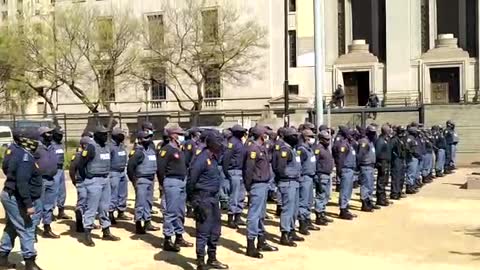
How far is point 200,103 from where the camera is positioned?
4644cm

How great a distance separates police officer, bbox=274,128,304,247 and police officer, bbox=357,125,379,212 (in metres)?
4.30

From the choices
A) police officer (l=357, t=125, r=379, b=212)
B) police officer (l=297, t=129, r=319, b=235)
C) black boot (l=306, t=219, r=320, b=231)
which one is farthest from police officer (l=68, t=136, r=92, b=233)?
police officer (l=357, t=125, r=379, b=212)

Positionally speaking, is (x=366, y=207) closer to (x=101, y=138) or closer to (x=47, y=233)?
(x=101, y=138)

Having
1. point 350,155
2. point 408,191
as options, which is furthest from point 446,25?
point 350,155

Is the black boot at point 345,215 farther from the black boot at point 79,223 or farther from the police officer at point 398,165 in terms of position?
the black boot at point 79,223

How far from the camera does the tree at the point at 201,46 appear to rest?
45.8m

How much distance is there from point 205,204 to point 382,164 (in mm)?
8202

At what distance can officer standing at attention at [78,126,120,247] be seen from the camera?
39.5 ft

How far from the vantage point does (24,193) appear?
9.52 m

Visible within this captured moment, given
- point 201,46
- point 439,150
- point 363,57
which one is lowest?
point 439,150

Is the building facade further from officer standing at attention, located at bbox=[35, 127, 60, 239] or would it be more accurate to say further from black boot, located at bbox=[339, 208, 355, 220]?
officer standing at attention, located at bbox=[35, 127, 60, 239]

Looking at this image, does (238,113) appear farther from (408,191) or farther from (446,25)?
(408,191)

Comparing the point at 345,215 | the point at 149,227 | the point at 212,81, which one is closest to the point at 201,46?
the point at 212,81

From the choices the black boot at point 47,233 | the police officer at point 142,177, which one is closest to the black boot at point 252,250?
the police officer at point 142,177
